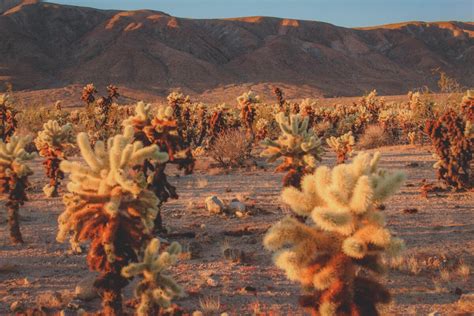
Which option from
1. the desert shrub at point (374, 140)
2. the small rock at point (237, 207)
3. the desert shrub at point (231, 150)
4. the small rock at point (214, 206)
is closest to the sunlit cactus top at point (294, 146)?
the small rock at point (237, 207)

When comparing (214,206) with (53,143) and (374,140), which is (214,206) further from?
(374,140)

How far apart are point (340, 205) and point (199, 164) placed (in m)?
16.6

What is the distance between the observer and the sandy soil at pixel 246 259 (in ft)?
23.8

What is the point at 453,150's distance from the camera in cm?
1463

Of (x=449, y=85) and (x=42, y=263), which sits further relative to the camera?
(x=449, y=85)

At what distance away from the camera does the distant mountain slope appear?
9438 centimetres

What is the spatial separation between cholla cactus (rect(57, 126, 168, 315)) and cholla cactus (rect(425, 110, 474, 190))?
36.7ft

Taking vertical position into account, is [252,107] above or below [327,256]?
above

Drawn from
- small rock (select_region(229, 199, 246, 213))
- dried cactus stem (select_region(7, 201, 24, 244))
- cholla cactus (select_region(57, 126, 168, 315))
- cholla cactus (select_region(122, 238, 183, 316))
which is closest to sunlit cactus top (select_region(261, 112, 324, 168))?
small rock (select_region(229, 199, 246, 213))

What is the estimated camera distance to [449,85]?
85.4 feet

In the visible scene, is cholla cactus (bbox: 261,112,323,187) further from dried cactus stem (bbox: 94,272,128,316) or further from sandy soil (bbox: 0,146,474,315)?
dried cactus stem (bbox: 94,272,128,316)

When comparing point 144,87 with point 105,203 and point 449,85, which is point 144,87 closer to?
point 449,85

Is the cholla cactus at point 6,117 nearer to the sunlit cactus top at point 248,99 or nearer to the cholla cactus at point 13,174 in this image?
the sunlit cactus top at point 248,99

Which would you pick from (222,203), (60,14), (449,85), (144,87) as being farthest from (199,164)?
(60,14)
